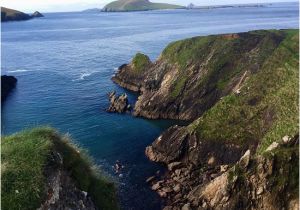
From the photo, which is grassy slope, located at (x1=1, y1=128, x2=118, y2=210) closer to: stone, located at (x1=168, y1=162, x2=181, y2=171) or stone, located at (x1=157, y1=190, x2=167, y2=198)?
stone, located at (x1=157, y1=190, x2=167, y2=198)

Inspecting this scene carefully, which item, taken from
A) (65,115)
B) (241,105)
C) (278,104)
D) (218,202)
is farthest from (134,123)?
(218,202)

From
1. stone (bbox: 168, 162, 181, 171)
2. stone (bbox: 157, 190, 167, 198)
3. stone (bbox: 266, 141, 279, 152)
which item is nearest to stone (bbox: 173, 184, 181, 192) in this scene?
stone (bbox: 157, 190, 167, 198)

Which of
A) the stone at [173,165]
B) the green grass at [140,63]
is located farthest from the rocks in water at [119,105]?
the stone at [173,165]

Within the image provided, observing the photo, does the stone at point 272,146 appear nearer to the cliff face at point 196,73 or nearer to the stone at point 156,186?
the stone at point 156,186

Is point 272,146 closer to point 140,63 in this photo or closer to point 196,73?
point 196,73

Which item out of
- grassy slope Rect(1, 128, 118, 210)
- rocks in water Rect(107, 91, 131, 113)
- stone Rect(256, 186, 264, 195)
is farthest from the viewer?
rocks in water Rect(107, 91, 131, 113)
